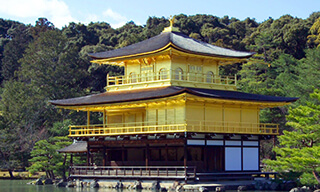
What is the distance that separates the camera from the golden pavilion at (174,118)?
39125mm

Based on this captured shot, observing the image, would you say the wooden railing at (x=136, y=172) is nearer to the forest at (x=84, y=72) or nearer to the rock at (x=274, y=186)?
the rock at (x=274, y=186)

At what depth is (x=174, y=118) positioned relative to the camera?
132 ft

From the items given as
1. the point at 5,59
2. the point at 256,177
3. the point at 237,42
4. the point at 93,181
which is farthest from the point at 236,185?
the point at 5,59

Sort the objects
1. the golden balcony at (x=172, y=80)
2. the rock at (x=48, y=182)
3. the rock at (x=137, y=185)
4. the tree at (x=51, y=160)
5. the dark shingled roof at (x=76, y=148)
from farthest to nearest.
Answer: the tree at (x=51, y=160) → the rock at (x=48, y=182) → the dark shingled roof at (x=76, y=148) → the golden balcony at (x=172, y=80) → the rock at (x=137, y=185)

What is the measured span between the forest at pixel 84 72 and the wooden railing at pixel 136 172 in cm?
554

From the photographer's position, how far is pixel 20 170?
61562 millimetres

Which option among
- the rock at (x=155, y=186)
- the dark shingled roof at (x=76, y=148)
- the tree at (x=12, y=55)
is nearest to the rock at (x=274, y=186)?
the rock at (x=155, y=186)

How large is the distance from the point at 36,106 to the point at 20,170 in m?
8.88

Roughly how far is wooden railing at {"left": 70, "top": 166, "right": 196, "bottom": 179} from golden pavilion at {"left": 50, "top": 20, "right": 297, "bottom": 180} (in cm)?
7

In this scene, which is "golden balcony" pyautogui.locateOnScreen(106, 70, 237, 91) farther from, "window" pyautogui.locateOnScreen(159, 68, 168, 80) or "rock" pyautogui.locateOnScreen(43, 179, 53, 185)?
"rock" pyautogui.locateOnScreen(43, 179, 53, 185)

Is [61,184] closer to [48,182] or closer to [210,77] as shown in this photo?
[48,182]

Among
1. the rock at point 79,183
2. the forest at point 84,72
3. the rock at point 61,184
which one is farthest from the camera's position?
the forest at point 84,72

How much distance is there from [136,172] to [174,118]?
14.3 ft

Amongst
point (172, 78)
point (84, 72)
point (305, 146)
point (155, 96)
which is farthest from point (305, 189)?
Answer: point (84, 72)
